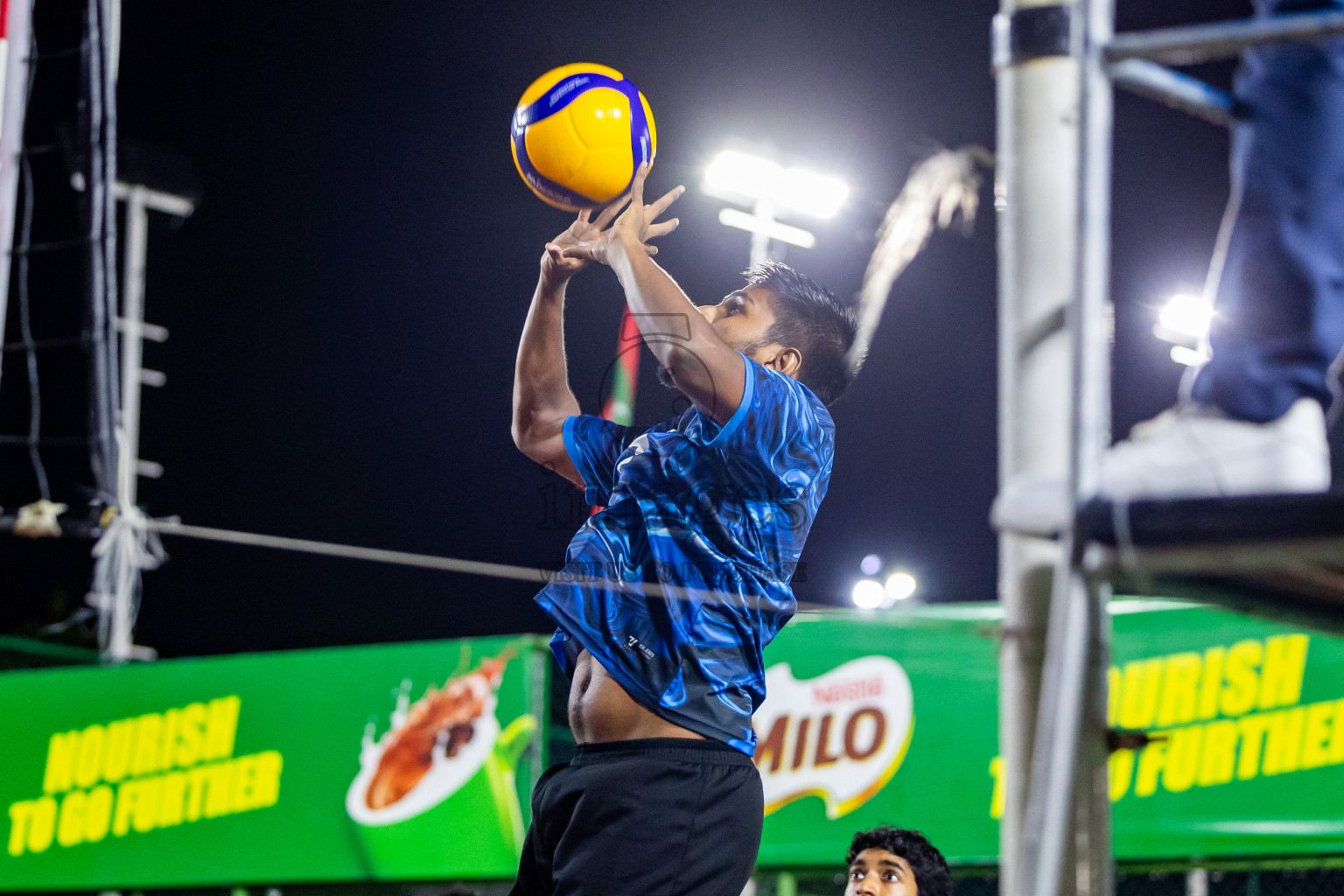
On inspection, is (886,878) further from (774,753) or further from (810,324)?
(810,324)

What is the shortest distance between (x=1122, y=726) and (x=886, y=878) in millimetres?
1694

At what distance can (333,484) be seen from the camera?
72.2 feet

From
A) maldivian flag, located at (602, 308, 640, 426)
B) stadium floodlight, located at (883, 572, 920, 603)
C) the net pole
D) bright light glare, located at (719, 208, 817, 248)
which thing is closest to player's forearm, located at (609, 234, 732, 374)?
maldivian flag, located at (602, 308, 640, 426)

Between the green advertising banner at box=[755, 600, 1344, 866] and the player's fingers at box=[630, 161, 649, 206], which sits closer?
the player's fingers at box=[630, 161, 649, 206]

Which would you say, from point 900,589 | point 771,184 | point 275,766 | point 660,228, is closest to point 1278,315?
point 660,228

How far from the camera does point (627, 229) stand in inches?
117

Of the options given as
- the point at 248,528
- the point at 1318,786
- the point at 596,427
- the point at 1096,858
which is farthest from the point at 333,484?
A: the point at 1096,858

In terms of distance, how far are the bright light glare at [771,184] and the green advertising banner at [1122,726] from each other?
511cm

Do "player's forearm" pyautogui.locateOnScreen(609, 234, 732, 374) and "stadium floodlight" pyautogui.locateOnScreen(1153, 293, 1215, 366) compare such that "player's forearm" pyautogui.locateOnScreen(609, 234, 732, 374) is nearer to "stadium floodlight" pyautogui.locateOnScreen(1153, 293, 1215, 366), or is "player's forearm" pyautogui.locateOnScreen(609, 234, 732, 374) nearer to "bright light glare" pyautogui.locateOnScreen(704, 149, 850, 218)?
"bright light glare" pyautogui.locateOnScreen(704, 149, 850, 218)

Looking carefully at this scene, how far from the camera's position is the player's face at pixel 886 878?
16.0ft

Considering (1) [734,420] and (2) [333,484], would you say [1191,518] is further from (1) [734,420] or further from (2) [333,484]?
(2) [333,484]

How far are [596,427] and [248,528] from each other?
2154 centimetres

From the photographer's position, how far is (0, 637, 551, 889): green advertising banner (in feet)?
22.6

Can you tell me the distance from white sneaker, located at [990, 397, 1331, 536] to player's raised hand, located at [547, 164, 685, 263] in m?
1.34
